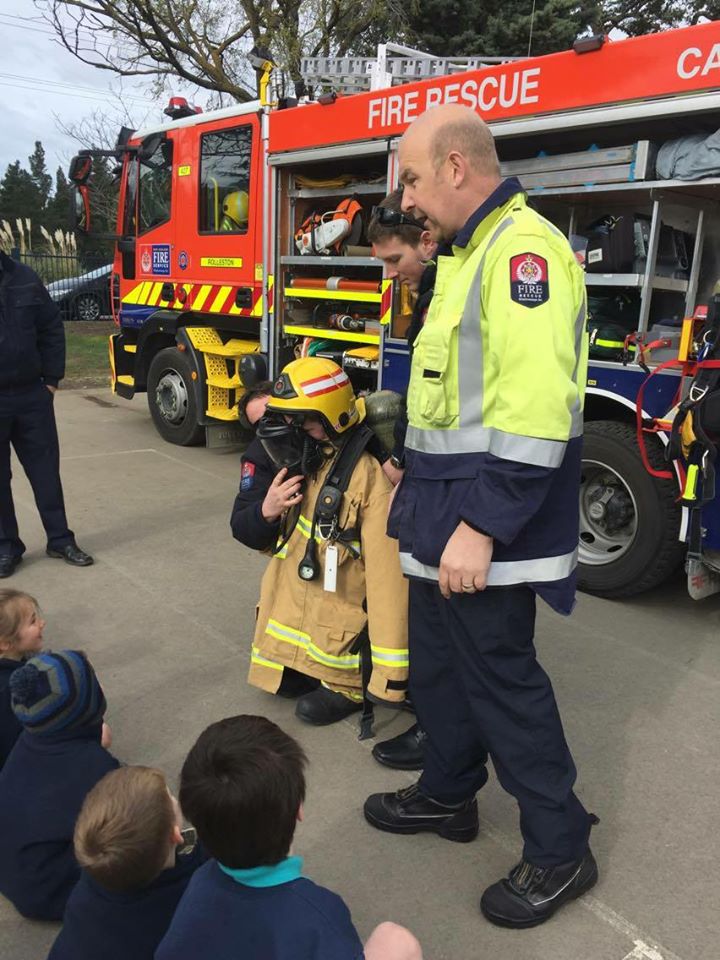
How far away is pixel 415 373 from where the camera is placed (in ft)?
6.14

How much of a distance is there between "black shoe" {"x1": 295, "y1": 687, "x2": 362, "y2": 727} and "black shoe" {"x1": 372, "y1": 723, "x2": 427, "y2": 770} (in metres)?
0.26

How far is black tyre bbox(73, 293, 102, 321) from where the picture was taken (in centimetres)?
1770

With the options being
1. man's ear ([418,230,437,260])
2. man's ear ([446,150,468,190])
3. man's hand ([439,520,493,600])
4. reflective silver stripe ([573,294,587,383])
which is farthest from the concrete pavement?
man's ear ([446,150,468,190])

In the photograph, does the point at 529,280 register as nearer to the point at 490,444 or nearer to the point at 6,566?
the point at 490,444

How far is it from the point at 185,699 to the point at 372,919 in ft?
4.11

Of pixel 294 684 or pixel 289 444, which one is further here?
pixel 294 684

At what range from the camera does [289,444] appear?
2.63 metres

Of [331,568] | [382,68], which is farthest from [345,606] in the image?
[382,68]

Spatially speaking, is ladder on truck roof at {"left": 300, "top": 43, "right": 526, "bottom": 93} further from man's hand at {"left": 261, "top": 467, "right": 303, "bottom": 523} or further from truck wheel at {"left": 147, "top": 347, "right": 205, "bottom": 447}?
man's hand at {"left": 261, "top": 467, "right": 303, "bottom": 523}

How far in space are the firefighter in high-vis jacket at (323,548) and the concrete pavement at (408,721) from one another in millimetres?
244

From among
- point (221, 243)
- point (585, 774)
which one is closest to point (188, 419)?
point (221, 243)

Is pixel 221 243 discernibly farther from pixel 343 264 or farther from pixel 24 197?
pixel 24 197

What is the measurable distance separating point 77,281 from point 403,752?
17.5 meters

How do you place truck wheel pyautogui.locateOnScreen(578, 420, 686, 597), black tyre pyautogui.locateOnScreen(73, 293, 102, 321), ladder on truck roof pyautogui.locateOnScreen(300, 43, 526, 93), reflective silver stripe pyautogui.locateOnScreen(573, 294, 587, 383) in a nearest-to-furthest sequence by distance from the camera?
reflective silver stripe pyautogui.locateOnScreen(573, 294, 587, 383) < truck wheel pyautogui.locateOnScreen(578, 420, 686, 597) < ladder on truck roof pyautogui.locateOnScreen(300, 43, 526, 93) < black tyre pyautogui.locateOnScreen(73, 293, 102, 321)
